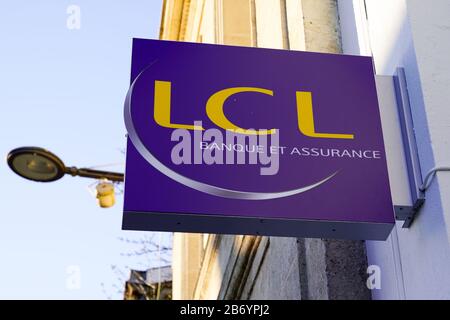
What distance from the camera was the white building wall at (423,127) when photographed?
4922 mm

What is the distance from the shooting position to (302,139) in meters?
5.36

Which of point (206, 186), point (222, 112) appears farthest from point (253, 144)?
point (206, 186)

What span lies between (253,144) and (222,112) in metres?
0.27

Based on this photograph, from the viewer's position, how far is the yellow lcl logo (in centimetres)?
536

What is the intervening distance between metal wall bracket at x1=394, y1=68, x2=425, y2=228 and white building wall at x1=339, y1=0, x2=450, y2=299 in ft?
0.14

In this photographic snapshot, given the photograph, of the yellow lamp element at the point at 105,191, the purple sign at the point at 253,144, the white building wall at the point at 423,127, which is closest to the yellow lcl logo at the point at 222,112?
the purple sign at the point at 253,144

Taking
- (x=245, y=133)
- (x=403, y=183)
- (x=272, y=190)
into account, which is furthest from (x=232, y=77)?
(x=403, y=183)

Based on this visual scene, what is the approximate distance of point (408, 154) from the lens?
536 centimetres

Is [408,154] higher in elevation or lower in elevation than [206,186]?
higher

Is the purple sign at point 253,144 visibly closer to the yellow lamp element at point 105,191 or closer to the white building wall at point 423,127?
the white building wall at point 423,127

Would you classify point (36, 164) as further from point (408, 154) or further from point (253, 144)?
point (408, 154)
